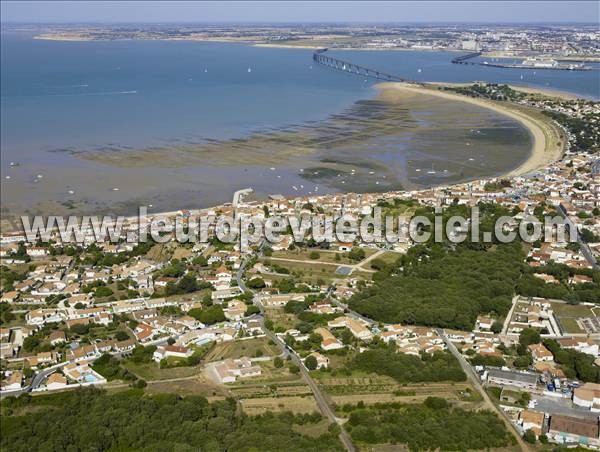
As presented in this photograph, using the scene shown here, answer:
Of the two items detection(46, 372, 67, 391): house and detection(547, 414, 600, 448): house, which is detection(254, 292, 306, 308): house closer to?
detection(46, 372, 67, 391): house

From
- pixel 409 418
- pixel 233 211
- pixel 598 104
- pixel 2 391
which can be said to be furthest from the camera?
pixel 598 104

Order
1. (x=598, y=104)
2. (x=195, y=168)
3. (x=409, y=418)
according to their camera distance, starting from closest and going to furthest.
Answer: (x=409, y=418), (x=195, y=168), (x=598, y=104)

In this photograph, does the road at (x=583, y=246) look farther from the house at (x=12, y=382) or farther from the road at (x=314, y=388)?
the house at (x=12, y=382)

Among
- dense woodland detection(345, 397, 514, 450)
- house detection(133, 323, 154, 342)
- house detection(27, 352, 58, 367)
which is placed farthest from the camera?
house detection(133, 323, 154, 342)

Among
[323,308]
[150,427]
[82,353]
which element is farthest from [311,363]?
[82,353]

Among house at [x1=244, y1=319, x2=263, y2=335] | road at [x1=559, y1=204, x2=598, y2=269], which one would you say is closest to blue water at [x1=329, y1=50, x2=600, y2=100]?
road at [x1=559, y1=204, x2=598, y2=269]

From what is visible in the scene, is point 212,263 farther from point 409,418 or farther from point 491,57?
point 491,57

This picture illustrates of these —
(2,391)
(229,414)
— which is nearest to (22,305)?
(2,391)
